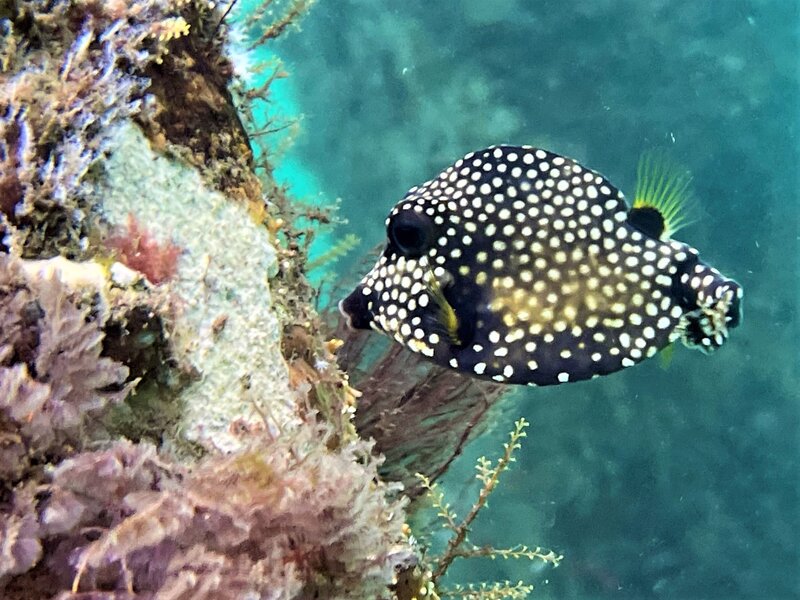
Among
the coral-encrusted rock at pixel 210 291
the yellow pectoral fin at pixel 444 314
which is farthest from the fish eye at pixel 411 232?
the coral-encrusted rock at pixel 210 291

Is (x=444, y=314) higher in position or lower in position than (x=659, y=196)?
lower

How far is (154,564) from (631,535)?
9379 mm

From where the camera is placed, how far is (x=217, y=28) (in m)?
2.61

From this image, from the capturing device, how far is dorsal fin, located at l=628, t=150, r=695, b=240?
257 cm

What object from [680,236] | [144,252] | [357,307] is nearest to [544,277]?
[357,307]

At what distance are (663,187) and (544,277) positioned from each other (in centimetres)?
58

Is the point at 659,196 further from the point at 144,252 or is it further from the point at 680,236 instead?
the point at 680,236

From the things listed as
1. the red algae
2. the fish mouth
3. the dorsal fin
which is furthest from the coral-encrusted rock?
the dorsal fin

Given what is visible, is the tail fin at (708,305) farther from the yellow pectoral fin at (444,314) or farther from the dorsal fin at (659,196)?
the yellow pectoral fin at (444,314)

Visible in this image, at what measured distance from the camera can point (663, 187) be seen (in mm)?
2582

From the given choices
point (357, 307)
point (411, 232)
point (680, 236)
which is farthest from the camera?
point (680, 236)

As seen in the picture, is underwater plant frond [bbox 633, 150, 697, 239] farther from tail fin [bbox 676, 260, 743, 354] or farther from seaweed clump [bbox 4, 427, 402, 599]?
seaweed clump [bbox 4, 427, 402, 599]

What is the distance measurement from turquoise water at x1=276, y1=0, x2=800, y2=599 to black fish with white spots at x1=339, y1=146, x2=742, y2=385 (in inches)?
264

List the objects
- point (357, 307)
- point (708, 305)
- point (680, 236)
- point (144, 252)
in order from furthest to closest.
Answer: point (680, 236)
point (357, 307)
point (708, 305)
point (144, 252)
